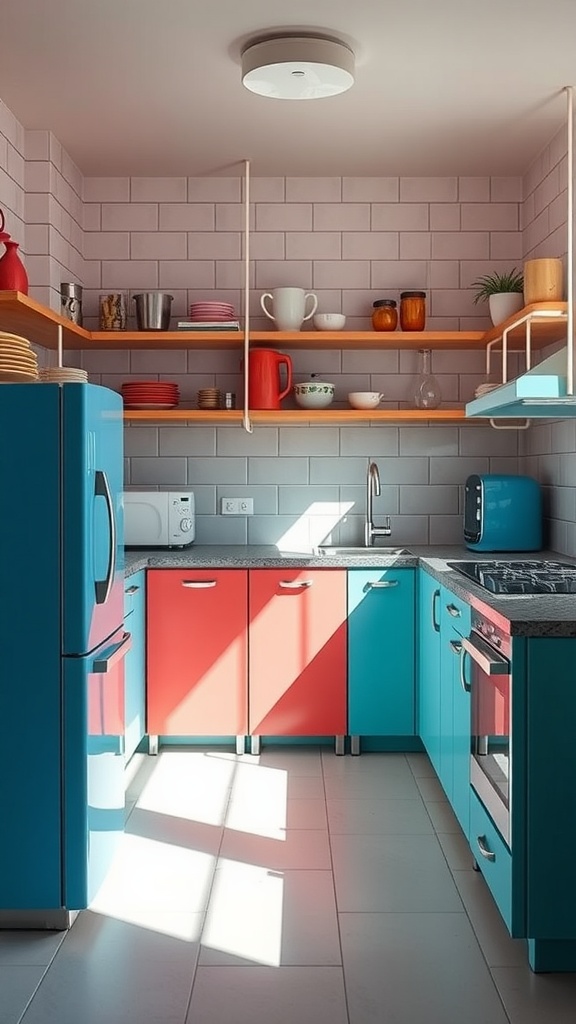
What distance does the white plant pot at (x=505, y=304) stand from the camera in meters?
3.94

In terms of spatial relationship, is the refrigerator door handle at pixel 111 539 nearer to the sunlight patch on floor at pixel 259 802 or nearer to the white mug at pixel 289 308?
the sunlight patch on floor at pixel 259 802

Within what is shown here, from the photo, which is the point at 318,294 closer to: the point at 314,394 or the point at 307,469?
the point at 314,394

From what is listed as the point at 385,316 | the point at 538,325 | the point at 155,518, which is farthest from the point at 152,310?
the point at 538,325

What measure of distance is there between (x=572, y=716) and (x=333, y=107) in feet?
7.83

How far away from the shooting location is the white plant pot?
3.94 m

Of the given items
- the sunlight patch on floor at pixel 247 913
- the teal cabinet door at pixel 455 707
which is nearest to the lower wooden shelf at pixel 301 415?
the teal cabinet door at pixel 455 707

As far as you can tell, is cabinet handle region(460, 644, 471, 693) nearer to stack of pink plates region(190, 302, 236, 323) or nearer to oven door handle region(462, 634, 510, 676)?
oven door handle region(462, 634, 510, 676)

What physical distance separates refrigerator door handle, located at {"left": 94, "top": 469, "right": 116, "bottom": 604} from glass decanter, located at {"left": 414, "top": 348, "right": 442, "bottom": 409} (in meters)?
1.91

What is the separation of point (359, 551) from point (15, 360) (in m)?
1.78

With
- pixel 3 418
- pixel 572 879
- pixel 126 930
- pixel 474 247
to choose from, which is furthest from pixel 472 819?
pixel 474 247

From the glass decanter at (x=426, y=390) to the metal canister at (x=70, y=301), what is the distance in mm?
1462

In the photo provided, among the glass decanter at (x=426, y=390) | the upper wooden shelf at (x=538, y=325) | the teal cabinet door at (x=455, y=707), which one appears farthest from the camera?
the glass decanter at (x=426, y=390)

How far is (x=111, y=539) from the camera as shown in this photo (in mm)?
2615

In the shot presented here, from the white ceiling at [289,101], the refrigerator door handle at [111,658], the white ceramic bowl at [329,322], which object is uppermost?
the white ceiling at [289,101]
